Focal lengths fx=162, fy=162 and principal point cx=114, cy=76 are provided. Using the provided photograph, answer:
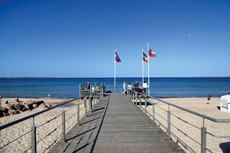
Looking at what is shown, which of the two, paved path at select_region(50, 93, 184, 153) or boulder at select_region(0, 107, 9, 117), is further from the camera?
boulder at select_region(0, 107, 9, 117)

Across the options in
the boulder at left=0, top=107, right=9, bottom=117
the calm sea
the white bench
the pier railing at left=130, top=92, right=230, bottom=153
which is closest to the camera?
the pier railing at left=130, top=92, right=230, bottom=153

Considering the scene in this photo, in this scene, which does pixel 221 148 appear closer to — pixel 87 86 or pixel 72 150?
pixel 72 150

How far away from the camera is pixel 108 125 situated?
572 centimetres

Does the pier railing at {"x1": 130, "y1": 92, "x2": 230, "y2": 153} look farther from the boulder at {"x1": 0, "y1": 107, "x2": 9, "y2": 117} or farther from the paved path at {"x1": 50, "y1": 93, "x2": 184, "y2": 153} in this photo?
the boulder at {"x1": 0, "y1": 107, "x2": 9, "y2": 117}

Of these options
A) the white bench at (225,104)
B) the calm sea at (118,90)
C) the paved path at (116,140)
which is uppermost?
the paved path at (116,140)

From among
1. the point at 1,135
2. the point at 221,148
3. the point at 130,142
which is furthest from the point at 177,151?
the point at 1,135

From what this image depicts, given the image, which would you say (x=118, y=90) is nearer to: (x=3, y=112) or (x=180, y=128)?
(x=3, y=112)

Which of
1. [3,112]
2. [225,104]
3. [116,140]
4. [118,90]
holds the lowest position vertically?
[118,90]

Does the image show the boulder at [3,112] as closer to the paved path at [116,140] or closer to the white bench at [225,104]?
the paved path at [116,140]

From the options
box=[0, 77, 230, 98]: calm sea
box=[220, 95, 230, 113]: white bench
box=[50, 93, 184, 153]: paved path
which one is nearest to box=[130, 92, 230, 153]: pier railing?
box=[50, 93, 184, 153]: paved path

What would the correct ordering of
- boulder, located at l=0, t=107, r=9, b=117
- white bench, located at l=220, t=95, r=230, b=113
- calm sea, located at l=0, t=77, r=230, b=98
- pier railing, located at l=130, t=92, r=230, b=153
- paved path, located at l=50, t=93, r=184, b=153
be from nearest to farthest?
pier railing, located at l=130, t=92, r=230, b=153 → paved path, located at l=50, t=93, r=184, b=153 → boulder, located at l=0, t=107, r=9, b=117 → white bench, located at l=220, t=95, r=230, b=113 → calm sea, located at l=0, t=77, r=230, b=98

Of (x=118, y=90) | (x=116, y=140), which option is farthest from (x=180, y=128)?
(x=118, y=90)

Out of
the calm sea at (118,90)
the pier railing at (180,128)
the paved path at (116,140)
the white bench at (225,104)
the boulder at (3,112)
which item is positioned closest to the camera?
the pier railing at (180,128)

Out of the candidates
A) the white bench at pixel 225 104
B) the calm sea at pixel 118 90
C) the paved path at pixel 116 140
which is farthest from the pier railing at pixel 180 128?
the calm sea at pixel 118 90
